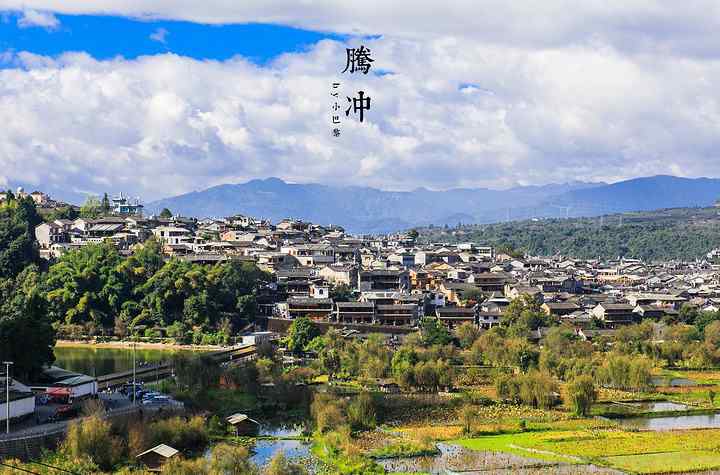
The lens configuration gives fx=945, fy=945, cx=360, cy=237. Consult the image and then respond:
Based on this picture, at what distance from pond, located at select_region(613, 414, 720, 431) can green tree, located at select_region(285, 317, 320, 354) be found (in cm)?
1954

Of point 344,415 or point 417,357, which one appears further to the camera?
point 417,357

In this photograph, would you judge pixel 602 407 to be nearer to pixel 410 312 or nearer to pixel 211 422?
A: pixel 211 422

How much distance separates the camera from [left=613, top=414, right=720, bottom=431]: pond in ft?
112

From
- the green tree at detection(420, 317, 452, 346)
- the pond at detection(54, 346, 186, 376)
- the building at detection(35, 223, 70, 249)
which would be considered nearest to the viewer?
the pond at detection(54, 346, 186, 376)

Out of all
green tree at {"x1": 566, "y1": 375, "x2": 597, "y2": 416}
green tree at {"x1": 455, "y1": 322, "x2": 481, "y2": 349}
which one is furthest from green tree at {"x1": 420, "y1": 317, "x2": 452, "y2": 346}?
green tree at {"x1": 566, "y1": 375, "x2": 597, "y2": 416}

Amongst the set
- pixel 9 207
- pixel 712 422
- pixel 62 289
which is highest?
pixel 9 207

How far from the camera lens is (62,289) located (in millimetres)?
56469

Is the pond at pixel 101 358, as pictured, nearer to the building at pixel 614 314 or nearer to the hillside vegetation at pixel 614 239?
the building at pixel 614 314

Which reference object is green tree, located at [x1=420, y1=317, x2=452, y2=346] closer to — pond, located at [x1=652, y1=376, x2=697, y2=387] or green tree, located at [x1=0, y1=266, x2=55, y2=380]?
pond, located at [x1=652, y1=376, x2=697, y2=387]

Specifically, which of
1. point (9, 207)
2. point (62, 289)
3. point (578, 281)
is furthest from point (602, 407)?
point (9, 207)

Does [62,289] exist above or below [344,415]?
above

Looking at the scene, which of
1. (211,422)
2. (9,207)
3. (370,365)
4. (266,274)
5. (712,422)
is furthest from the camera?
(9,207)

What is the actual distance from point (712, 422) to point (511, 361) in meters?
11.9

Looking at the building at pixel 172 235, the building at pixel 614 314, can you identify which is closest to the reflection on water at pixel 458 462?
the building at pixel 614 314
